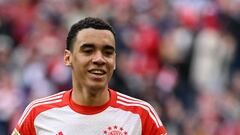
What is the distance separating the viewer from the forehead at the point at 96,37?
7.26m

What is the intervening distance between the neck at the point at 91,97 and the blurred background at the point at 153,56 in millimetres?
6240

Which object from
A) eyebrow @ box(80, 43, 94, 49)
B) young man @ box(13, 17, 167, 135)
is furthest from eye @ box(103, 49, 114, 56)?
eyebrow @ box(80, 43, 94, 49)

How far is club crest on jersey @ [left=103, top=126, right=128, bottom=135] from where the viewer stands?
7.35 metres

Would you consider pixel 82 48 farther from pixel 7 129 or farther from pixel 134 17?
pixel 134 17

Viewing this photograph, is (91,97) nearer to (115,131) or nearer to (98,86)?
(98,86)

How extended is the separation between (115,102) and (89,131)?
313mm

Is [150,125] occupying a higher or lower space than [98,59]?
lower

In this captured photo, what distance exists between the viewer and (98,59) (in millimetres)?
7172

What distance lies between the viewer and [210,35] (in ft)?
56.0

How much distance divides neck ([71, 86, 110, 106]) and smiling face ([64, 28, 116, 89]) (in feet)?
0.21

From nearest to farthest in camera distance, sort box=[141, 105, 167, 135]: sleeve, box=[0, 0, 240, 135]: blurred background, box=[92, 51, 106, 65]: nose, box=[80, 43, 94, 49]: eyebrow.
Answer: box=[92, 51, 106, 65]: nose, box=[80, 43, 94, 49]: eyebrow, box=[141, 105, 167, 135]: sleeve, box=[0, 0, 240, 135]: blurred background

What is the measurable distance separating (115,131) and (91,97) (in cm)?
31

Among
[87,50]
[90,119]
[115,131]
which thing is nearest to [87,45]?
[87,50]

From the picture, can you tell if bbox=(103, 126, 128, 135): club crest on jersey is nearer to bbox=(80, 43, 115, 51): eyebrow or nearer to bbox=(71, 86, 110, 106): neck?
bbox=(71, 86, 110, 106): neck
